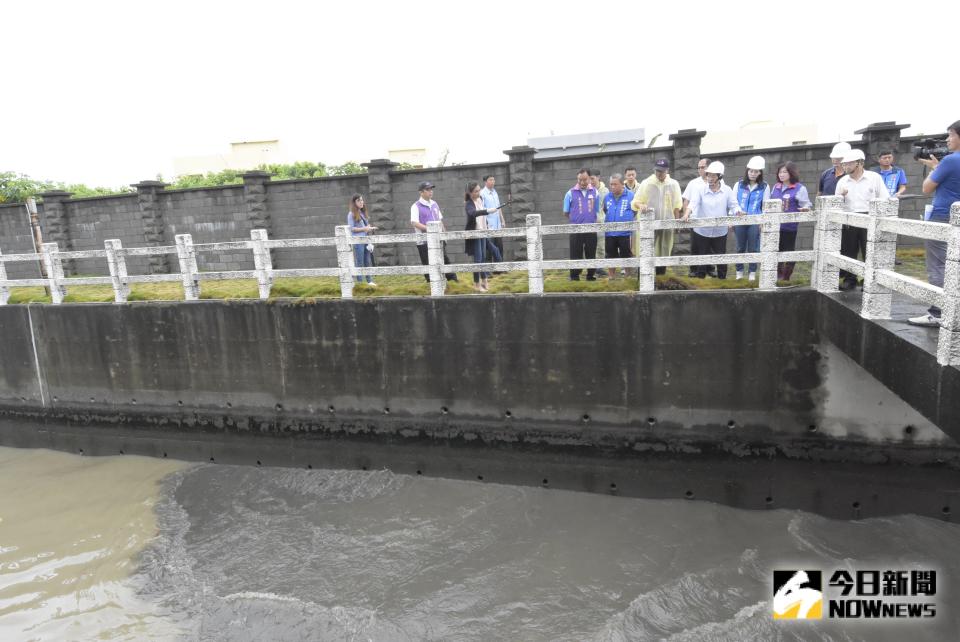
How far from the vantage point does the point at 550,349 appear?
781 centimetres

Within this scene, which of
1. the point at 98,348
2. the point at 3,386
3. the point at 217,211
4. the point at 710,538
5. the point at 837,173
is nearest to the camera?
the point at 710,538

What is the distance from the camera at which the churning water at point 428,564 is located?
5680mm

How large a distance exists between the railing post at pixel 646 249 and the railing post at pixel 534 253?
3.93ft

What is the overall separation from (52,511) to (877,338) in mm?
10014

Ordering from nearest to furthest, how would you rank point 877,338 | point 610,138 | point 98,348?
point 877,338 < point 98,348 < point 610,138

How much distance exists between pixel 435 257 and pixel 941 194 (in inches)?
212

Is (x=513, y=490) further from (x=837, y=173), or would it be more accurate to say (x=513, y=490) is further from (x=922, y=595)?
(x=837, y=173)

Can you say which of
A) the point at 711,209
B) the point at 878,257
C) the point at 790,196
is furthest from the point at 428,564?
the point at 790,196

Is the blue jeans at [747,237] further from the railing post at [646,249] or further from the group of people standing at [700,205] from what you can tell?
the railing post at [646,249]

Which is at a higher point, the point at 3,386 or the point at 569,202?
the point at 569,202

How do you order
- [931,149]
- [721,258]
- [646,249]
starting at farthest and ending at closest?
1. [646,249]
2. [721,258]
3. [931,149]

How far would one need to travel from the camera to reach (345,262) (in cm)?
866

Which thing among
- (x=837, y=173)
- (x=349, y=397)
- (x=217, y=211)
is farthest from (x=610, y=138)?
(x=349, y=397)

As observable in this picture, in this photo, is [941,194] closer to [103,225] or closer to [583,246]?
[583,246]
